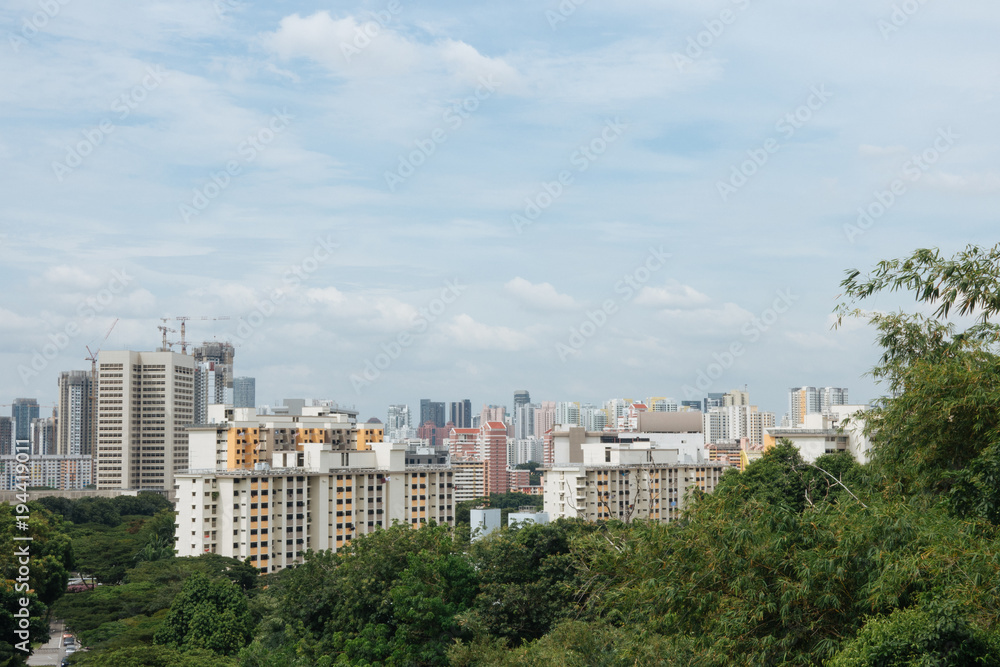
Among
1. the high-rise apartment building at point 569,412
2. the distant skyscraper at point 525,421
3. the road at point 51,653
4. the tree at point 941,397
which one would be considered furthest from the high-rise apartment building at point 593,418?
the tree at point 941,397

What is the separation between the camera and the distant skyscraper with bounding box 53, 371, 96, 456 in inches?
3597

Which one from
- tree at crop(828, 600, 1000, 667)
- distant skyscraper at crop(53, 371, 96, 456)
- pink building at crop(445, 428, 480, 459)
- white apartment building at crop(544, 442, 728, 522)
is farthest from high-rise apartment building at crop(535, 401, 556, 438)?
tree at crop(828, 600, 1000, 667)

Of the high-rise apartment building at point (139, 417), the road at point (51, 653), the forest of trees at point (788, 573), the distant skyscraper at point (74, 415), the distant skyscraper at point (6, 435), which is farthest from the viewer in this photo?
the distant skyscraper at point (6, 435)

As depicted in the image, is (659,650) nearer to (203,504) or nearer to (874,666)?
(874,666)

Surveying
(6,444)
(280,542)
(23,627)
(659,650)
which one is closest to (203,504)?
(280,542)

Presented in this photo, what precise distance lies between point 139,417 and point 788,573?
7486cm

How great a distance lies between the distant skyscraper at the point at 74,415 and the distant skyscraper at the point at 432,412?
7208 cm

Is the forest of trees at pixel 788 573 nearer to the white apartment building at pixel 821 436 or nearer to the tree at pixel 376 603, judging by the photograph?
the tree at pixel 376 603

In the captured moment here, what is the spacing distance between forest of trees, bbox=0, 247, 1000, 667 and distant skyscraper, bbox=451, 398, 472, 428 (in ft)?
482

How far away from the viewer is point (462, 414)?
16412 cm

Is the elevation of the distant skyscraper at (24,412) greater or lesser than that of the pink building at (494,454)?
greater

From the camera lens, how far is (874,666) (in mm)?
6113

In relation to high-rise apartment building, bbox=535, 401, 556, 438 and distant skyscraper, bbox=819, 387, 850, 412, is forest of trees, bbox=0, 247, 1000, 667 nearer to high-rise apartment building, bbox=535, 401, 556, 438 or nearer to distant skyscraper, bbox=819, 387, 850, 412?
distant skyscraper, bbox=819, 387, 850, 412

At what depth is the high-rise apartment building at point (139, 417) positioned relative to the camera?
2938 inches
